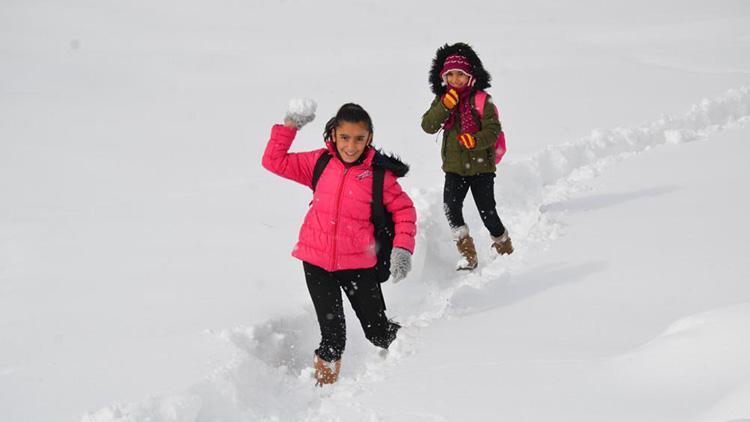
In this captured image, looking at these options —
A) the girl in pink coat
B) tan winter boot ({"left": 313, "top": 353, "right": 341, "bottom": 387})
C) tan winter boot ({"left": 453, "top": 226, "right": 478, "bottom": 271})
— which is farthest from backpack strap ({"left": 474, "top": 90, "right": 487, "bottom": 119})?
tan winter boot ({"left": 313, "top": 353, "right": 341, "bottom": 387})

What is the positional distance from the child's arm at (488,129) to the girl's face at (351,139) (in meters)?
1.62

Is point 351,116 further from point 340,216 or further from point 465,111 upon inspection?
point 465,111

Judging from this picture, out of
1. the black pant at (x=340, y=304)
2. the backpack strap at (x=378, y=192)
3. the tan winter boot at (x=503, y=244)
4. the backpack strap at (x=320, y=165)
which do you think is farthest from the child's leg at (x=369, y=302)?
the tan winter boot at (x=503, y=244)

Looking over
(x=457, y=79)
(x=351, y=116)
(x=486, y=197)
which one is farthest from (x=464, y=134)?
(x=351, y=116)

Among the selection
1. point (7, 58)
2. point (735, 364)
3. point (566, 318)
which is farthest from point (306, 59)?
point (735, 364)

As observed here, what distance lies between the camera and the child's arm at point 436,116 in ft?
17.2

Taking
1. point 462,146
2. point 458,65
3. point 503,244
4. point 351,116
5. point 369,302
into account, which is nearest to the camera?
point 351,116

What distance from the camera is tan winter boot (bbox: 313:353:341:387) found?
3.93 metres

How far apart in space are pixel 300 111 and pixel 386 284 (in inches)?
75.2

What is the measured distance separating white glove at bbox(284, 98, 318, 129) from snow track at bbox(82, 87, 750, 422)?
1.29m

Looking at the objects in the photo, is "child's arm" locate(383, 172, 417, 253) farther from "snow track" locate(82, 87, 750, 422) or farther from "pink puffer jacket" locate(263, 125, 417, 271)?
"snow track" locate(82, 87, 750, 422)

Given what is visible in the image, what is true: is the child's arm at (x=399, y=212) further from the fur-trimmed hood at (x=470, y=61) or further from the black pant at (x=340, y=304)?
the fur-trimmed hood at (x=470, y=61)

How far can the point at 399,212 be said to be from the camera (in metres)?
3.93

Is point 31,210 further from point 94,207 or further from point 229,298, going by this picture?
point 229,298
